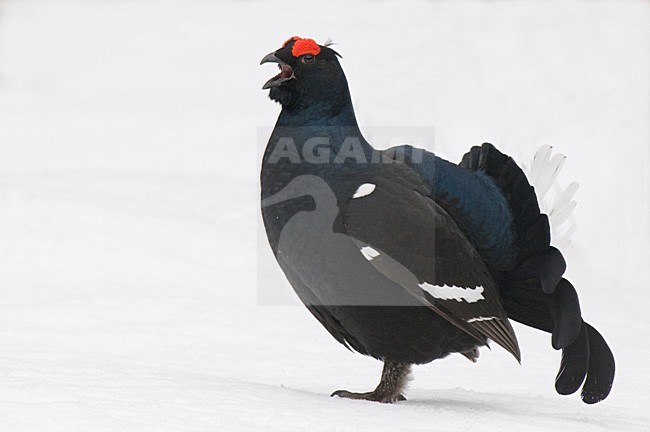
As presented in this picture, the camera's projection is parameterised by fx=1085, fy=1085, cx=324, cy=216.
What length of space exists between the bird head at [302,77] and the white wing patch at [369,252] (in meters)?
0.55

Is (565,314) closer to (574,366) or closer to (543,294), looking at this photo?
(543,294)

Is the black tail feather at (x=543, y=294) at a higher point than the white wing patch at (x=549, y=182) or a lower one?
lower

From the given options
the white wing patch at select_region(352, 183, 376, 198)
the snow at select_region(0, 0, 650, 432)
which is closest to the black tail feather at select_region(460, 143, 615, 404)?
the snow at select_region(0, 0, 650, 432)

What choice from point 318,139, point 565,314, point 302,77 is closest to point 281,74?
point 302,77

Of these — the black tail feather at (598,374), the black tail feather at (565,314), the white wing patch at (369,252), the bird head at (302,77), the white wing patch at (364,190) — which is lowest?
the black tail feather at (598,374)

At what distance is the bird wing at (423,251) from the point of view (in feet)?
10.3

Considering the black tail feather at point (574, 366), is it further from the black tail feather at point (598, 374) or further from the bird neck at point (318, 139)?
the bird neck at point (318, 139)

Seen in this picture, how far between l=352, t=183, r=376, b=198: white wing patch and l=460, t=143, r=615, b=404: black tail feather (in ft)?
1.67

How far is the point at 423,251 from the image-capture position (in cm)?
318

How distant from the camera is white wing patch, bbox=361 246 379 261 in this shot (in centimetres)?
311

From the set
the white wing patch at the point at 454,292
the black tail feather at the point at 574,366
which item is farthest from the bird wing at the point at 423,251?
the black tail feather at the point at 574,366

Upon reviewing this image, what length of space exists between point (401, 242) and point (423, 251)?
8 cm

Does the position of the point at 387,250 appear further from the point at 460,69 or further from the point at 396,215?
the point at 460,69

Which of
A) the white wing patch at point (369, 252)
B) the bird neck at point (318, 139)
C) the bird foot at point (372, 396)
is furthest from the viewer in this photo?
the bird foot at point (372, 396)
